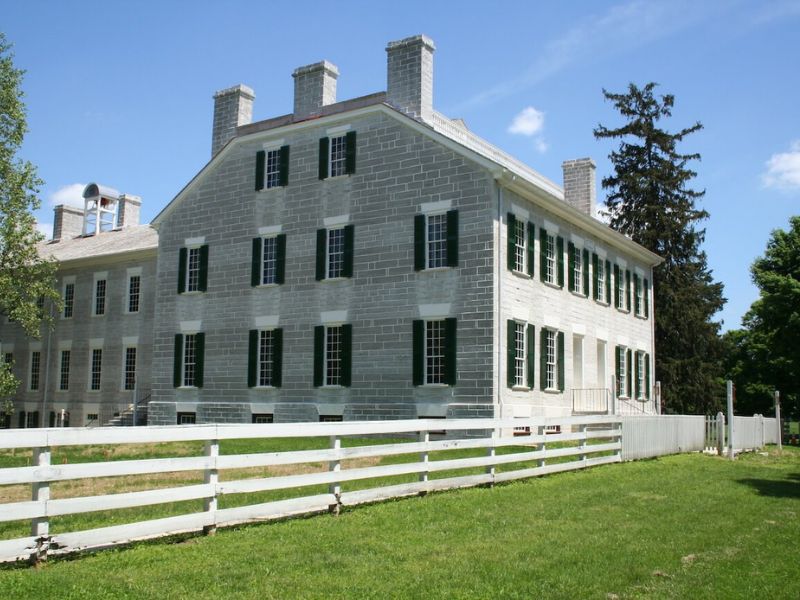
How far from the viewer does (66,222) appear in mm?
45875

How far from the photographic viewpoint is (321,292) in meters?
26.8

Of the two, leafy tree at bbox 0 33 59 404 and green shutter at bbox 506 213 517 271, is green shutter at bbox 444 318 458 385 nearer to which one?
green shutter at bbox 506 213 517 271

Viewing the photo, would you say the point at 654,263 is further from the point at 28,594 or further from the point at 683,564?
the point at 28,594

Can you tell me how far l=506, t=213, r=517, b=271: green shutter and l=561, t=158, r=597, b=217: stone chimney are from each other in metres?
11.7

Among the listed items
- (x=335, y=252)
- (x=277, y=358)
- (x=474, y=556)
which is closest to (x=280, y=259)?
(x=335, y=252)

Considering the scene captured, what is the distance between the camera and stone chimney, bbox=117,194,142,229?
4531 centimetres

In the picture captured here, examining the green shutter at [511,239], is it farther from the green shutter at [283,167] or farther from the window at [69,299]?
the window at [69,299]

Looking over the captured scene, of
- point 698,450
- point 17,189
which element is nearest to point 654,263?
point 698,450

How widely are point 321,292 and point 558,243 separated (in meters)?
7.76

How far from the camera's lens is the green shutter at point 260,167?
2873cm

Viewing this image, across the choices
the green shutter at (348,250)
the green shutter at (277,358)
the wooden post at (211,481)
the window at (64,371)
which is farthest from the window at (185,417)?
the wooden post at (211,481)

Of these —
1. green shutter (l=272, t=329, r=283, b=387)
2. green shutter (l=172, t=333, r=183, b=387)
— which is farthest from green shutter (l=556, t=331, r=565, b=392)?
green shutter (l=172, t=333, r=183, b=387)

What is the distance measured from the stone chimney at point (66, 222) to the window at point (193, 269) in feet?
58.8

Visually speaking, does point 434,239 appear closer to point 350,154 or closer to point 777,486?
point 350,154
